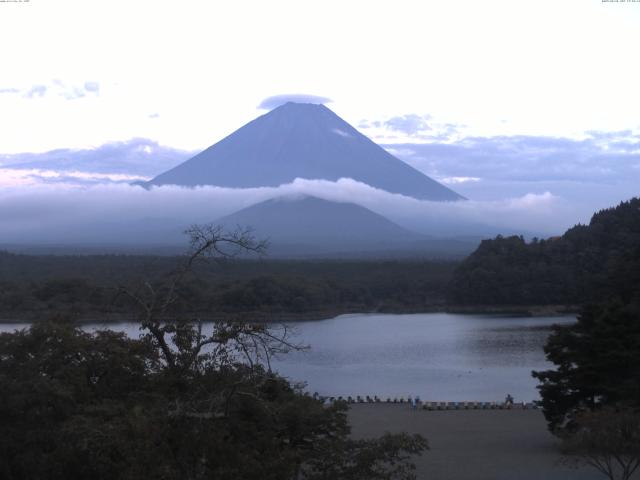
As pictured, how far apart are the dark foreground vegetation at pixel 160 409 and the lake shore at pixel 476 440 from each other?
3768 mm

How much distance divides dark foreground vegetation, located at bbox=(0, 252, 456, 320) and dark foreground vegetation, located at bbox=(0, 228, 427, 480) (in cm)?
2012

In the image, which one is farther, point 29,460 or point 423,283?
point 423,283

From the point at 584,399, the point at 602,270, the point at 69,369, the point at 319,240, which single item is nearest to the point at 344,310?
the point at 602,270

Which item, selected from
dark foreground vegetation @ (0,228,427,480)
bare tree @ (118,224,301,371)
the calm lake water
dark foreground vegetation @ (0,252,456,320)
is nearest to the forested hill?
dark foreground vegetation @ (0,252,456,320)

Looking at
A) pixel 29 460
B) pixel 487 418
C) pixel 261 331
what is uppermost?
pixel 261 331

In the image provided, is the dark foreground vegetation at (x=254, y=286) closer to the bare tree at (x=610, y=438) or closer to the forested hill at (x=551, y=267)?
the forested hill at (x=551, y=267)

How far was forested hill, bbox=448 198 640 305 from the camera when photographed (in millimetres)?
38156

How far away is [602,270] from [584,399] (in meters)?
27.6

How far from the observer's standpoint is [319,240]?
9194 cm

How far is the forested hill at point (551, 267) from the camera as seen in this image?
38.2 meters

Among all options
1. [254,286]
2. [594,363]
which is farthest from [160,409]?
[254,286]

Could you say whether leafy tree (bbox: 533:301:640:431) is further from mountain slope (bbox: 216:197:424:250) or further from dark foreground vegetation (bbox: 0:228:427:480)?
mountain slope (bbox: 216:197:424:250)

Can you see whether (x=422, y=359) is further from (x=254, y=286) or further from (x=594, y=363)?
(x=254, y=286)

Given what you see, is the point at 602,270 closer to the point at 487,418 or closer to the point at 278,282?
the point at 278,282
